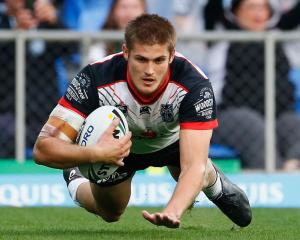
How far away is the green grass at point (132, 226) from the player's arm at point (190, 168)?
0.43 m

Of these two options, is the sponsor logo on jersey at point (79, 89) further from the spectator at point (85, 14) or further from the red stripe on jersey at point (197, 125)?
the spectator at point (85, 14)

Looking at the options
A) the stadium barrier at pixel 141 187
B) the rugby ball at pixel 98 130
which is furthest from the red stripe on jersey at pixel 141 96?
the stadium barrier at pixel 141 187

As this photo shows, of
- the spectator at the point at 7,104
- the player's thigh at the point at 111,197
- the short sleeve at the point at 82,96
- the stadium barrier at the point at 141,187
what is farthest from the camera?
the spectator at the point at 7,104

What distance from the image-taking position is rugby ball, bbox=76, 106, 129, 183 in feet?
22.9

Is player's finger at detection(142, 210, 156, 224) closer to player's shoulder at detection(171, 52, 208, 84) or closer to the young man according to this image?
the young man

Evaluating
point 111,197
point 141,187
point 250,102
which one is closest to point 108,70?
point 111,197

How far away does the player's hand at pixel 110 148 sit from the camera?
6863 mm

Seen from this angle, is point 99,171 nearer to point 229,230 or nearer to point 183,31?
point 229,230

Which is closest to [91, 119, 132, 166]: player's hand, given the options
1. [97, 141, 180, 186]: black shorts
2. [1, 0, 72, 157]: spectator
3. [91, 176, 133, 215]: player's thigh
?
[97, 141, 180, 186]: black shorts

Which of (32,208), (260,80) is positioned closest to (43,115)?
(32,208)

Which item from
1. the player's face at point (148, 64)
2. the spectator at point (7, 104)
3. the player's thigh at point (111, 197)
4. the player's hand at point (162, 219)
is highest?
the player's face at point (148, 64)

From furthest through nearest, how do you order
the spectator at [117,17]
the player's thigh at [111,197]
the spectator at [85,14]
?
1. the spectator at [85,14]
2. the spectator at [117,17]
3. the player's thigh at [111,197]

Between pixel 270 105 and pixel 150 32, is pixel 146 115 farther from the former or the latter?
pixel 270 105

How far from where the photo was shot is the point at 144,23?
23.1ft
